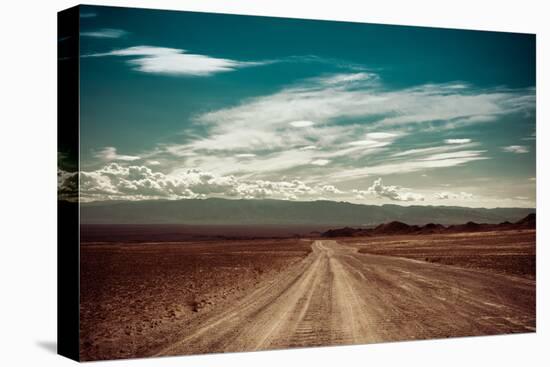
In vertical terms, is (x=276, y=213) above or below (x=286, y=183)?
below

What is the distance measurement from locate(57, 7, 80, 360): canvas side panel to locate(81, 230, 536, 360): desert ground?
0.27m

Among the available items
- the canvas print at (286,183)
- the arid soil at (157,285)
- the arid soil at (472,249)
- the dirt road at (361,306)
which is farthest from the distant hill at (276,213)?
the dirt road at (361,306)

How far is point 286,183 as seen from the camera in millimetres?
15266

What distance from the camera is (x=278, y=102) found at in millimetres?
15289

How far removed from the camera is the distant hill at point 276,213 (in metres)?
14.1

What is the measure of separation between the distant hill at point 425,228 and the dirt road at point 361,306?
292 mm

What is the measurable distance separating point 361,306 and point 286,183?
257 cm

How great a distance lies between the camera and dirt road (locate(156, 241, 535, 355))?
1470 centimetres

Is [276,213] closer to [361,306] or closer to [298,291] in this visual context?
[298,291]

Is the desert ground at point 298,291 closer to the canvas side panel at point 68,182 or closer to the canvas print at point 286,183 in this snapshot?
the canvas print at point 286,183

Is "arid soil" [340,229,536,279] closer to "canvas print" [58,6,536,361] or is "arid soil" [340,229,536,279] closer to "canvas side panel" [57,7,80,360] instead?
"canvas print" [58,6,536,361]

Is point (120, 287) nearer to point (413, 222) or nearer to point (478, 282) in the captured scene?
point (413, 222)

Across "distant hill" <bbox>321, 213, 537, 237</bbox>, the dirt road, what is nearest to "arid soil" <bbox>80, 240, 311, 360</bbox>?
the dirt road

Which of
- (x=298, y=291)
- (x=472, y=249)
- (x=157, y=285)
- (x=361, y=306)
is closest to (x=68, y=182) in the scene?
(x=157, y=285)
